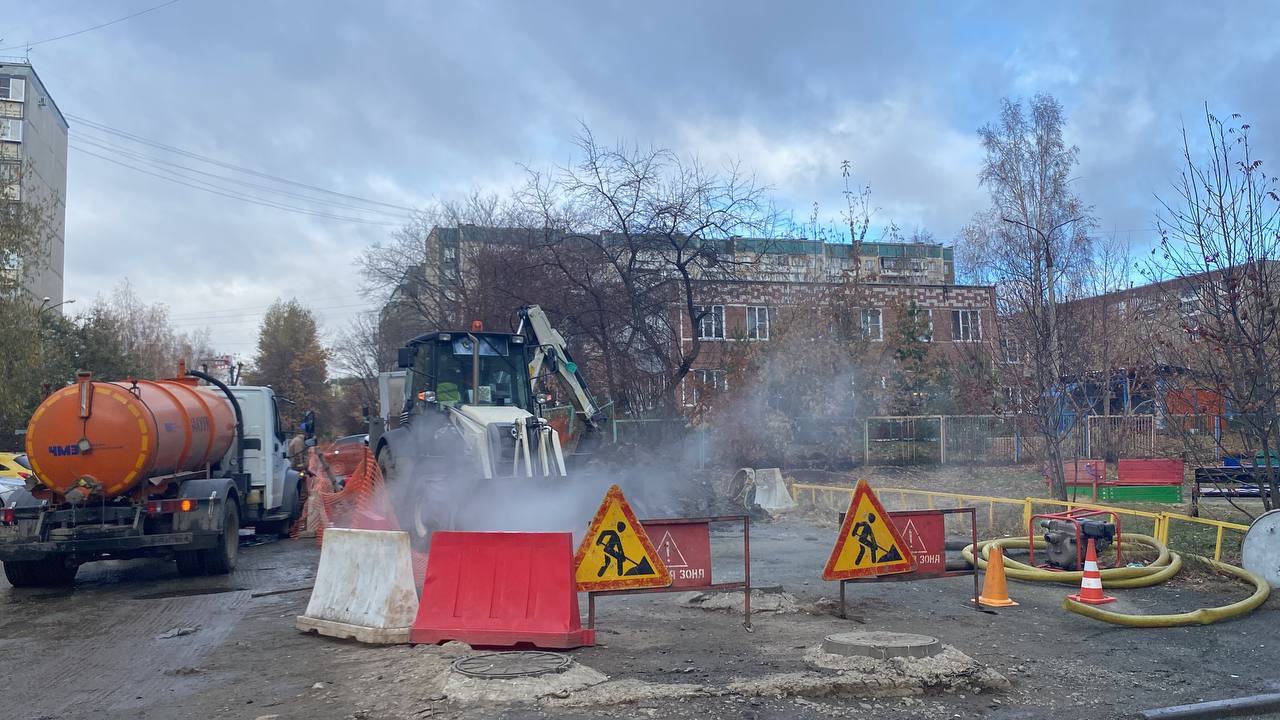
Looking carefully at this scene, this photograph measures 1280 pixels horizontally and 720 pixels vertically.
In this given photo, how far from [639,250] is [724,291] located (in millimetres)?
3659

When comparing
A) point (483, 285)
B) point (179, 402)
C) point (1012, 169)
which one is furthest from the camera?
point (1012, 169)

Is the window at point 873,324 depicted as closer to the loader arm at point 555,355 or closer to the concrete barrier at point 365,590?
the loader arm at point 555,355

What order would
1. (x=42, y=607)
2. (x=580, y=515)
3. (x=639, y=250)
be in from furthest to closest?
(x=639, y=250)
(x=580, y=515)
(x=42, y=607)

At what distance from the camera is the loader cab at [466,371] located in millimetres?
14836

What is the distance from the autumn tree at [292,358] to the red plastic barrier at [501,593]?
6341 cm

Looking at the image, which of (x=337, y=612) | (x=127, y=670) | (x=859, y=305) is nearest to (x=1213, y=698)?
(x=337, y=612)

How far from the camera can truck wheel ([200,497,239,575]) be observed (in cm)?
1209

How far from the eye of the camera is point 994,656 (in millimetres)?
7402

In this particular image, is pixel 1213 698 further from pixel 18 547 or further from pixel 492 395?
pixel 18 547

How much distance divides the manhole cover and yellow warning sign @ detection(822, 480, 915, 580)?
2.84 m

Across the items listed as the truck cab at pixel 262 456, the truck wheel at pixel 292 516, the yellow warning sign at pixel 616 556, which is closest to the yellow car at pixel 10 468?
the truck wheel at pixel 292 516

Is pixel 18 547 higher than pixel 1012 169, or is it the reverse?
pixel 1012 169

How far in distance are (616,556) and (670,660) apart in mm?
1010

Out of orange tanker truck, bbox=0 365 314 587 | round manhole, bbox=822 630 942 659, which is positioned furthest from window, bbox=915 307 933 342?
round manhole, bbox=822 630 942 659
